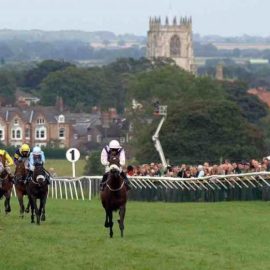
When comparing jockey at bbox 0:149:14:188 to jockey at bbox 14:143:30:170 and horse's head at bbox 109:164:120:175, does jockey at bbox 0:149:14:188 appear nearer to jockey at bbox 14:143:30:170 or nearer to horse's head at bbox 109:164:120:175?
jockey at bbox 14:143:30:170

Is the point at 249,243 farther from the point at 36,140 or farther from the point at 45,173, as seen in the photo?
the point at 36,140

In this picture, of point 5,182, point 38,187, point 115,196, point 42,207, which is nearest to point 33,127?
point 5,182

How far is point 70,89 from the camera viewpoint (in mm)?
163250

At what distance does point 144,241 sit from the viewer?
76.2 ft

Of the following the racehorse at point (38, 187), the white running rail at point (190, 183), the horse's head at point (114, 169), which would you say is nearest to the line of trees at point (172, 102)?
the white running rail at point (190, 183)

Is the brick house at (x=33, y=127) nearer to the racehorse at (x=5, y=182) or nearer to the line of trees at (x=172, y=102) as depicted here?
the line of trees at (x=172, y=102)

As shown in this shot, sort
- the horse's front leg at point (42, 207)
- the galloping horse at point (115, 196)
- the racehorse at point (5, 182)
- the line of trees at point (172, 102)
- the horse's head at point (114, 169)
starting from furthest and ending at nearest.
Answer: the line of trees at point (172, 102) < the racehorse at point (5, 182) < the horse's front leg at point (42, 207) < the galloping horse at point (115, 196) < the horse's head at point (114, 169)

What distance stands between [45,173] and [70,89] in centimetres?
13613

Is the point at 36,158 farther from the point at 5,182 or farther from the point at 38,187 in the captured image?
the point at 5,182

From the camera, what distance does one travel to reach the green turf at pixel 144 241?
65.6 feet

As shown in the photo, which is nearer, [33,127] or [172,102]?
[172,102]

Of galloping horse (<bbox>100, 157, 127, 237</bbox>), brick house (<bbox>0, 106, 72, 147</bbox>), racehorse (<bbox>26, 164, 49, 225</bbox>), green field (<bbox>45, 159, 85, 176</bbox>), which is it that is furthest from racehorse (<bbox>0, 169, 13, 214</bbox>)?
brick house (<bbox>0, 106, 72, 147</bbox>)

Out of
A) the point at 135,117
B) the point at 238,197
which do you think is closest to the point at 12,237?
the point at 238,197

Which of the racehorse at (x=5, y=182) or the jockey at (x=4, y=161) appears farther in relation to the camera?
the racehorse at (x=5, y=182)
